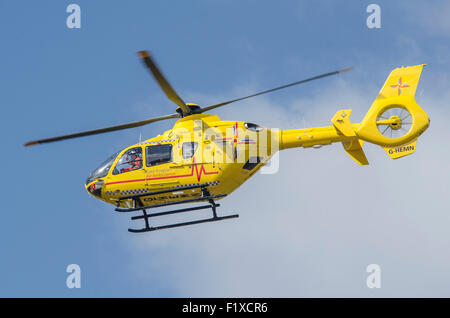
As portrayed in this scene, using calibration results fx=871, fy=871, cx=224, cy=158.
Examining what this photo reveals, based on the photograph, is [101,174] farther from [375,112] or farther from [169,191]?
[375,112]

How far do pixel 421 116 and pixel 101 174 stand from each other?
7206 mm

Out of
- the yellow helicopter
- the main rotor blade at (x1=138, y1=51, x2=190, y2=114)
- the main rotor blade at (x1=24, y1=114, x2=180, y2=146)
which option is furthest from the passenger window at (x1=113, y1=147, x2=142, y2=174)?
the main rotor blade at (x1=138, y1=51, x2=190, y2=114)

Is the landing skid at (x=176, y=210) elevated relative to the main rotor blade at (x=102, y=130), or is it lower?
lower

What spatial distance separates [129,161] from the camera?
1950 centimetres

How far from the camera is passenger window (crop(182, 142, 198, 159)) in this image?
19.1 metres

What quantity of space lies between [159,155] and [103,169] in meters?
1.45

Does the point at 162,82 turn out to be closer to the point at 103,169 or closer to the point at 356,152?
the point at 103,169

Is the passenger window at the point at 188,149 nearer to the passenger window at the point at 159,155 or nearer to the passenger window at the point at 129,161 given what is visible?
the passenger window at the point at 159,155

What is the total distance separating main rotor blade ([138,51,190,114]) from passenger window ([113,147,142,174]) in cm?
136

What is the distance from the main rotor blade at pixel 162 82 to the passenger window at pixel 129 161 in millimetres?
1364

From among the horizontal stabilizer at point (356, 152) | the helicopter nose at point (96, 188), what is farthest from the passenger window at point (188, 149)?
the horizontal stabilizer at point (356, 152)

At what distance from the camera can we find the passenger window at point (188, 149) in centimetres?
1911

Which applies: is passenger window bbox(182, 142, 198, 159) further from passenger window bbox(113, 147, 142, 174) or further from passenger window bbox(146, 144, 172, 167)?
passenger window bbox(113, 147, 142, 174)

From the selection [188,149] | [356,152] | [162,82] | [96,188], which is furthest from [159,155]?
[356,152]
